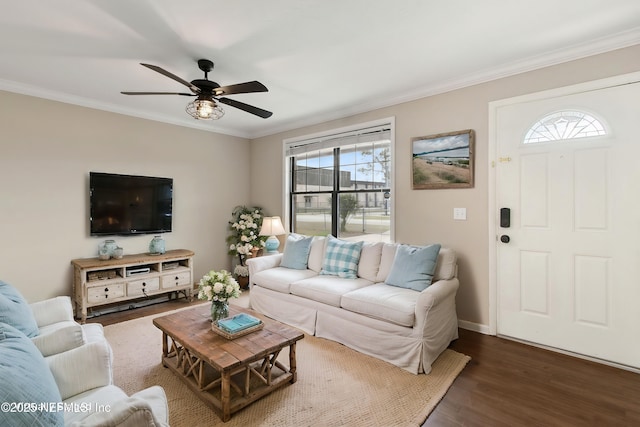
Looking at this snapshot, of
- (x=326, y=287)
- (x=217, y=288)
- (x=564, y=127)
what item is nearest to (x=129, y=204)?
(x=217, y=288)

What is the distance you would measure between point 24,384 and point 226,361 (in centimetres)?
110

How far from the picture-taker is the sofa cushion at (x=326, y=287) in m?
2.93

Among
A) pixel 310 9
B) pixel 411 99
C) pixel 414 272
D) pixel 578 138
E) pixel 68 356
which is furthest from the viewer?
pixel 411 99

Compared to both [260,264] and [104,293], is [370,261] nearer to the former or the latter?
[260,264]

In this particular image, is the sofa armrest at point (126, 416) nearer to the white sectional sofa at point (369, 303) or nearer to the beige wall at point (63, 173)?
the white sectional sofa at point (369, 303)

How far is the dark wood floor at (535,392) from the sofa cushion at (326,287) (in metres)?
1.08

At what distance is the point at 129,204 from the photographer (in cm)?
404

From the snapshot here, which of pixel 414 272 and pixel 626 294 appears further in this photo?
pixel 414 272

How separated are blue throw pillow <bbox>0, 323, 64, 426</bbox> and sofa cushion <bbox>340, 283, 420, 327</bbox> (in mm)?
2083

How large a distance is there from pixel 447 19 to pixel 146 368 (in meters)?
3.40

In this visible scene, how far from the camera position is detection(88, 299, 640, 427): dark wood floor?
1841 mm

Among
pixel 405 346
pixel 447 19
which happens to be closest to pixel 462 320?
pixel 405 346

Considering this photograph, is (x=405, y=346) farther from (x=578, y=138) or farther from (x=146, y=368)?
(x=578, y=138)

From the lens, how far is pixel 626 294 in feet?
7.77
